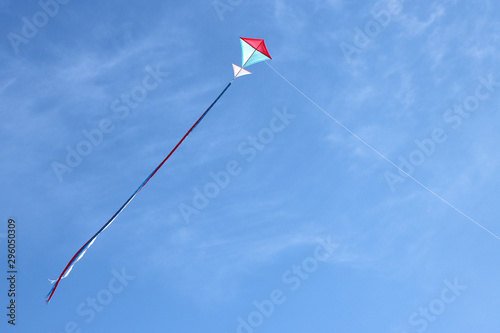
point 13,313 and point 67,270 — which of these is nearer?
point 67,270

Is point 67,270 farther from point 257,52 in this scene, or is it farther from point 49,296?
point 257,52

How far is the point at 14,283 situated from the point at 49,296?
15.6 ft

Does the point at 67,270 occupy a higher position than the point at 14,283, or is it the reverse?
the point at 67,270

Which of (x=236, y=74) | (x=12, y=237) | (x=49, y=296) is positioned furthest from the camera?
(x=12, y=237)

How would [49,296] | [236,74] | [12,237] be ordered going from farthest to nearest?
[12,237], [236,74], [49,296]

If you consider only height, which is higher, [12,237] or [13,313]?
[12,237]

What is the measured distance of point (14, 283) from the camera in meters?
13.0

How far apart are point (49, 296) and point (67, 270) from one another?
69cm

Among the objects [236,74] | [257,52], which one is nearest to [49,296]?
[236,74]

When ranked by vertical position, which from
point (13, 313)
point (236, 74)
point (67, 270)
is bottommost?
point (13, 313)

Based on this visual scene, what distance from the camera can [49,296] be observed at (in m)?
9.38

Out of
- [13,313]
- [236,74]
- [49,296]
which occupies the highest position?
[236,74]

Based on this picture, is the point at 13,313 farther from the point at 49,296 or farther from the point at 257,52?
the point at 257,52

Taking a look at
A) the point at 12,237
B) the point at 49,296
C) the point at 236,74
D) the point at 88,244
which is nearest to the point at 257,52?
the point at 236,74
